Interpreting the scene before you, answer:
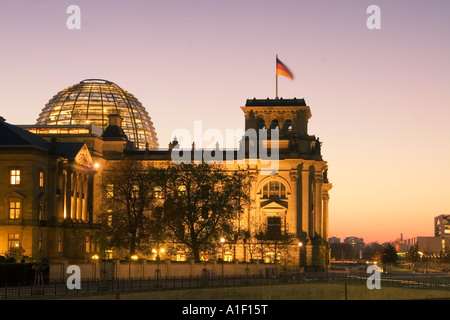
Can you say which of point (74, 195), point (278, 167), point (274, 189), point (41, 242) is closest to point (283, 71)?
Answer: point (278, 167)

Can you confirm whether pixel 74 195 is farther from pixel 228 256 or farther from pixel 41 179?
pixel 228 256

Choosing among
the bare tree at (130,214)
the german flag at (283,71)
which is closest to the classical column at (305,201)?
the german flag at (283,71)

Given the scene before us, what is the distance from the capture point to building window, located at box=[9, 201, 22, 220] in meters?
124

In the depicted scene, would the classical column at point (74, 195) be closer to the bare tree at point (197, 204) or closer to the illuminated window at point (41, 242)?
the illuminated window at point (41, 242)

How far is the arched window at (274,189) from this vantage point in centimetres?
16725

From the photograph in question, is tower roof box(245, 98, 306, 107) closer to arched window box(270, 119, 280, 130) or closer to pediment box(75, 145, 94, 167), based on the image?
arched window box(270, 119, 280, 130)

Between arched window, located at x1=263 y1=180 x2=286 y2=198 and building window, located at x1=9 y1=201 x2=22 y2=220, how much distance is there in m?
54.7

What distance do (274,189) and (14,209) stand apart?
5635cm

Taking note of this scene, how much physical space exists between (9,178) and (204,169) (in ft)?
91.4

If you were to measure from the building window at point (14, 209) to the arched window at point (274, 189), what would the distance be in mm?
54659

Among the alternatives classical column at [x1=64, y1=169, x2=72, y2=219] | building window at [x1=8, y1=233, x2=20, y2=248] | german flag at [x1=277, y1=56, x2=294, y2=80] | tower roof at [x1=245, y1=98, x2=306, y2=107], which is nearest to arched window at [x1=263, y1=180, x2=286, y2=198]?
tower roof at [x1=245, y1=98, x2=306, y2=107]
